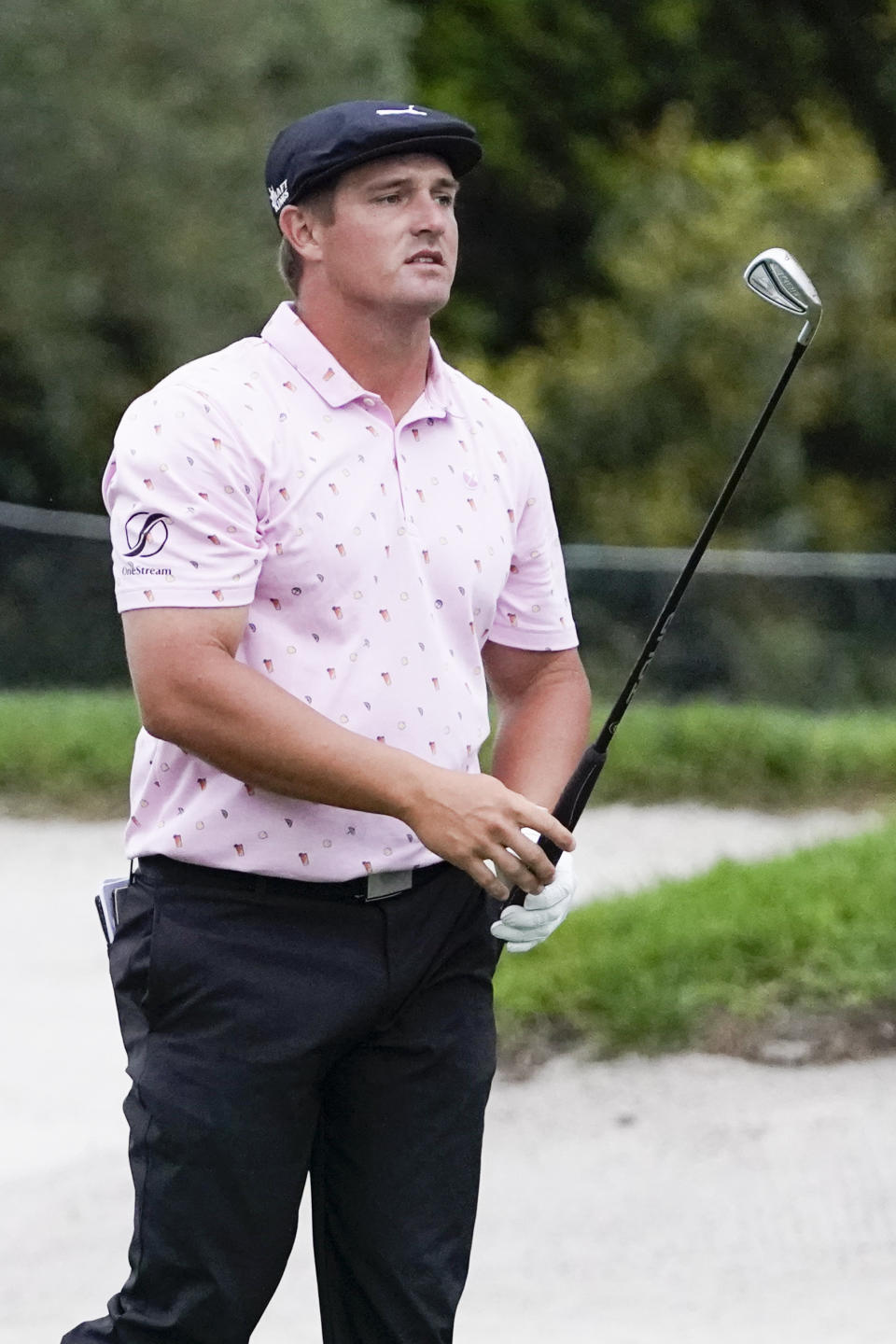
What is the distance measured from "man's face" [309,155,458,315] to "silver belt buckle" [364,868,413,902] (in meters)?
0.67

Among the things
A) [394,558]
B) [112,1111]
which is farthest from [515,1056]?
[394,558]

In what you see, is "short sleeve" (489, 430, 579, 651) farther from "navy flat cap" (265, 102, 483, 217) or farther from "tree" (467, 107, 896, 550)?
"tree" (467, 107, 896, 550)

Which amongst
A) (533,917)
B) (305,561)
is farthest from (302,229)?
(533,917)

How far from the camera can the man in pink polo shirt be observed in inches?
95.1

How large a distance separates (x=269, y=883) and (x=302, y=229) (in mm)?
791

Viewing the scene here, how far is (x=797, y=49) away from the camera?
954 inches

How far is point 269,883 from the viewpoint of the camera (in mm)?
2533

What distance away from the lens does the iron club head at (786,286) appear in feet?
8.49

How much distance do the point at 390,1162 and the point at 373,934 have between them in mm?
283

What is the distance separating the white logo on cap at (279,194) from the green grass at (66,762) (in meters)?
5.76

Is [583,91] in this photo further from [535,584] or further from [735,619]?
[535,584]

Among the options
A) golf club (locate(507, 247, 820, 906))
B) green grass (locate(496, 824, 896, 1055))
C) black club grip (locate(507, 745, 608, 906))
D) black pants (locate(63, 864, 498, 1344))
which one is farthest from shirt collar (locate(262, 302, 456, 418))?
green grass (locate(496, 824, 896, 1055))

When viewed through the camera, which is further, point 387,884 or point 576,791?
point 576,791

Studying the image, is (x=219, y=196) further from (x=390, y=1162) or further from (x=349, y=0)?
(x=390, y=1162)
